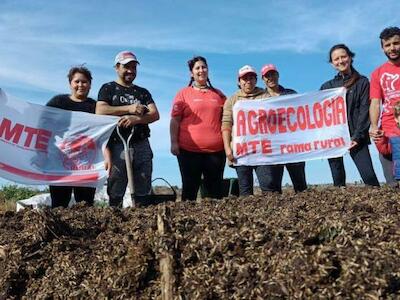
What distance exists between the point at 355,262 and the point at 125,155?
4.40m

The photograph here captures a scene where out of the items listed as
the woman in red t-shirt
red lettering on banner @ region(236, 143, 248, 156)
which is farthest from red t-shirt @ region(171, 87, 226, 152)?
red lettering on banner @ region(236, 143, 248, 156)

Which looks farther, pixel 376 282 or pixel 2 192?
pixel 2 192

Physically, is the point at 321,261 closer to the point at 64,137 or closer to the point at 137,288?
the point at 137,288

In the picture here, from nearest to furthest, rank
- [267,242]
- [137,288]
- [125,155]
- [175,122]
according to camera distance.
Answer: [267,242] < [137,288] < [125,155] < [175,122]

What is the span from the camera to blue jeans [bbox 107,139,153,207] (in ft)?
20.6

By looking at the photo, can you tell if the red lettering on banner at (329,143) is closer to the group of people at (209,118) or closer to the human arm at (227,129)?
the group of people at (209,118)

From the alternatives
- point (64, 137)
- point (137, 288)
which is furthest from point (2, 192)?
point (137, 288)

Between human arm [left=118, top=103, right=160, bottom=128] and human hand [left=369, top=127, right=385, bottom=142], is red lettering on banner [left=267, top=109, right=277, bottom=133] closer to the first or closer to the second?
human hand [left=369, top=127, right=385, bottom=142]

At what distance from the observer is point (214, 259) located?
239cm

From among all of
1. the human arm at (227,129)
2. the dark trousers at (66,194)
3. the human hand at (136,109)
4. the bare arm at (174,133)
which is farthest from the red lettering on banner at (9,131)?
the human arm at (227,129)

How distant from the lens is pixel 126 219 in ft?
13.4

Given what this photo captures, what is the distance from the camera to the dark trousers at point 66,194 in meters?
6.71

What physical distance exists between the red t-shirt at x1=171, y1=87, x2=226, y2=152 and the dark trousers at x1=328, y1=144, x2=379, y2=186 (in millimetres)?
1457

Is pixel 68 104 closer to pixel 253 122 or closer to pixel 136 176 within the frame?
pixel 136 176
